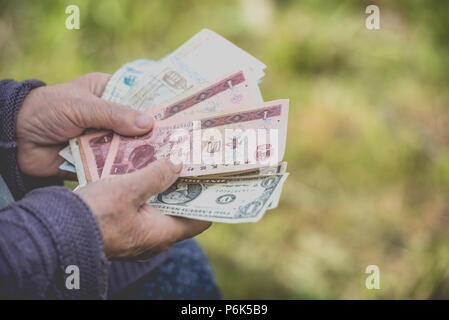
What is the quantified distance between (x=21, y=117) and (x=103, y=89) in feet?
1.11

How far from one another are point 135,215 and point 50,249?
272 mm

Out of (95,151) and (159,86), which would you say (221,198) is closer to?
(95,151)

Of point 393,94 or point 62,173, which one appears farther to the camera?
point 393,94

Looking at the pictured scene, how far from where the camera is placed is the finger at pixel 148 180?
3.78 ft

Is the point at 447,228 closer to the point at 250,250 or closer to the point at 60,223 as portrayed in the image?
the point at 250,250

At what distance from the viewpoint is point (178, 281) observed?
4.70ft

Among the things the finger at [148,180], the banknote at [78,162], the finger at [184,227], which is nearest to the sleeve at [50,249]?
the finger at [148,180]

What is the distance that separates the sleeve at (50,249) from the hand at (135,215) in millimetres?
77

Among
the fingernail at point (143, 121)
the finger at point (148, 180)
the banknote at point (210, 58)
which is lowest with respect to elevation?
the finger at point (148, 180)

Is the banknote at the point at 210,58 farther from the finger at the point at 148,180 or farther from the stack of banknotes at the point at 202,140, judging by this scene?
the finger at the point at 148,180

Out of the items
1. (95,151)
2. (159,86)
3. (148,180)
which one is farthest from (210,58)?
(148,180)
